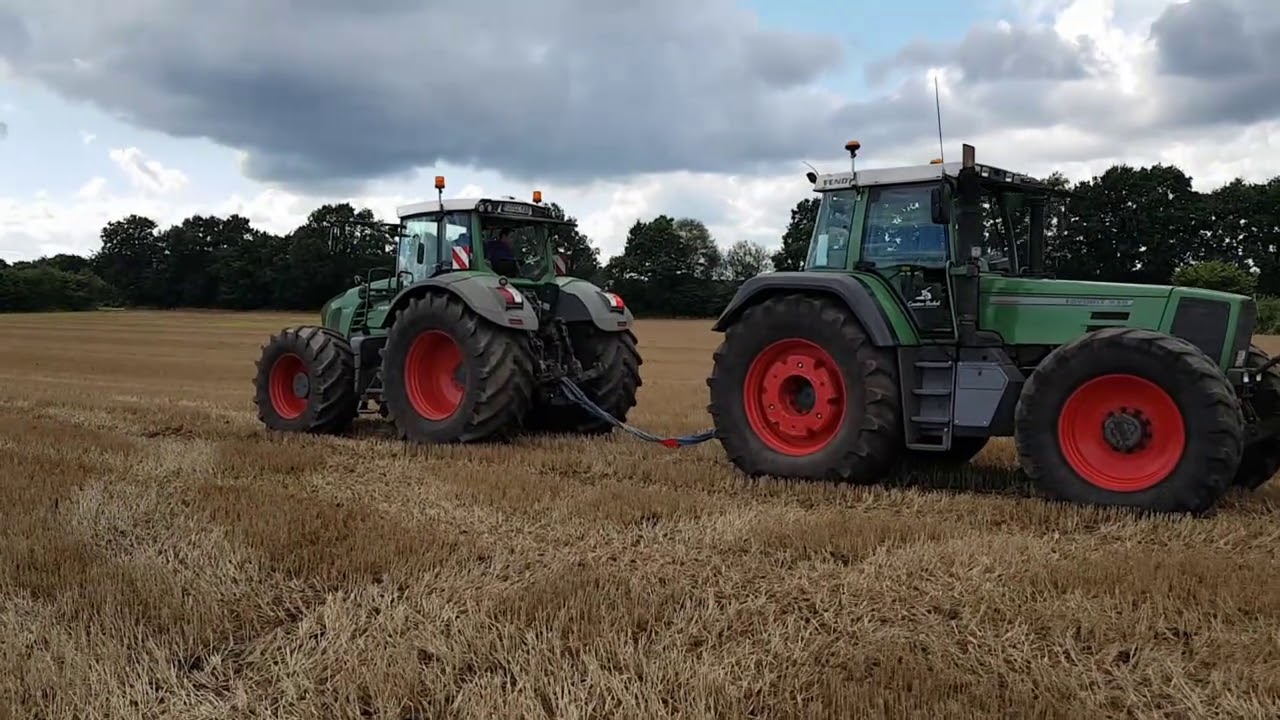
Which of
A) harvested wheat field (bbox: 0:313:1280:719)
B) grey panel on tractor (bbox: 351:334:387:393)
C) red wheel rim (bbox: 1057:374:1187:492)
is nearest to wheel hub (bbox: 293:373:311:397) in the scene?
grey panel on tractor (bbox: 351:334:387:393)

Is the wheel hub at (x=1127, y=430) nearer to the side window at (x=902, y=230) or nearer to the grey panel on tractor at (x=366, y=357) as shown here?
the side window at (x=902, y=230)

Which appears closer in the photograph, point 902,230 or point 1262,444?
point 1262,444

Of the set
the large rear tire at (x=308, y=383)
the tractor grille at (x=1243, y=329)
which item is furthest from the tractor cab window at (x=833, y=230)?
the large rear tire at (x=308, y=383)

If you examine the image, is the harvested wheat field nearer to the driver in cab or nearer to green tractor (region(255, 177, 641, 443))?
green tractor (region(255, 177, 641, 443))

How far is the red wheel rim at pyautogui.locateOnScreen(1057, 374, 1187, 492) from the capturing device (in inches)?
221

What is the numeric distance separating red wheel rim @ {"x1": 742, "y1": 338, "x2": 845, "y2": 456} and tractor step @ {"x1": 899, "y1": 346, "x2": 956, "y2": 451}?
1.48 ft

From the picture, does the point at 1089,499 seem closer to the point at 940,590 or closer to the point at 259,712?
the point at 940,590

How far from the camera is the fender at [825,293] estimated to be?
21.7ft

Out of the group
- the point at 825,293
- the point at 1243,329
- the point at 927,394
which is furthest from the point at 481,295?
the point at 1243,329

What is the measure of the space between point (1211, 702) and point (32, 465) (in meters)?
7.48

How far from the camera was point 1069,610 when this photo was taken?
3979mm

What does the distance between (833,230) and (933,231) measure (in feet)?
2.46

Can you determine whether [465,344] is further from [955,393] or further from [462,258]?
[955,393]

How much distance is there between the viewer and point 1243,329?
6113 millimetres
